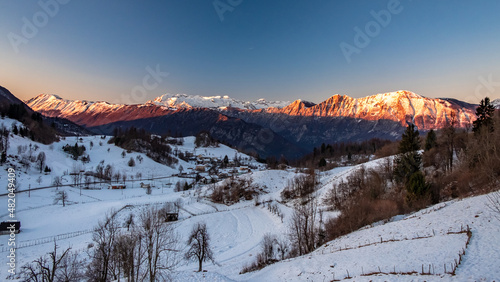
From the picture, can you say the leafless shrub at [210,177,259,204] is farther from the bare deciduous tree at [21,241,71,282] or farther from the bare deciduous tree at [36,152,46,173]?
the bare deciduous tree at [36,152,46,173]

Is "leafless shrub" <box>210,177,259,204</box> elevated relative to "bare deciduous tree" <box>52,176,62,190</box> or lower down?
lower down

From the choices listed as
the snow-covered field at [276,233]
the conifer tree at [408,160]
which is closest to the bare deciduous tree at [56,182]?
the snow-covered field at [276,233]

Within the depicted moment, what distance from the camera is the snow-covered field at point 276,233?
40.6 ft

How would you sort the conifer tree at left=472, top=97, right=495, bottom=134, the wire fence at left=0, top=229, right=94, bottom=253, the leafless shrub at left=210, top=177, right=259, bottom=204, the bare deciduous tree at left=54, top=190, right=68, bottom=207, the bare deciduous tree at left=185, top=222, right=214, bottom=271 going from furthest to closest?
the leafless shrub at left=210, top=177, right=259, bottom=204
the bare deciduous tree at left=54, top=190, right=68, bottom=207
the conifer tree at left=472, top=97, right=495, bottom=134
the wire fence at left=0, top=229, right=94, bottom=253
the bare deciduous tree at left=185, top=222, right=214, bottom=271

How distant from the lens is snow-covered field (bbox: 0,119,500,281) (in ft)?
40.6

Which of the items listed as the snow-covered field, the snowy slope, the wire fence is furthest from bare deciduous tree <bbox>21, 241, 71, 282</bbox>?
→ the snowy slope

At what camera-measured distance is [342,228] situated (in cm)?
2944

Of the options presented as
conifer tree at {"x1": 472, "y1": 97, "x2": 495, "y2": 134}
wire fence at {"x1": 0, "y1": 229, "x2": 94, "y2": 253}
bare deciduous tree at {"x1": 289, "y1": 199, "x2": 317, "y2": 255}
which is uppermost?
conifer tree at {"x1": 472, "y1": 97, "x2": 495, "y2": 134}

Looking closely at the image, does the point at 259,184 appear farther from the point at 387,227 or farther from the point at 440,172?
the point at 387,227

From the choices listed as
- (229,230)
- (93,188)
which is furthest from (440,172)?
(93,188)

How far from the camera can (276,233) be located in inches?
1652

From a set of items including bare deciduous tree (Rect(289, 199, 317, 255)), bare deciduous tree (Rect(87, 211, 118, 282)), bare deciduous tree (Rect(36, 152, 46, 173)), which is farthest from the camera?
bare deciduous tree (Rect(36, 152, 46, 173))

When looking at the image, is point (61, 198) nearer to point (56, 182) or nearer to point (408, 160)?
point (56, 182)

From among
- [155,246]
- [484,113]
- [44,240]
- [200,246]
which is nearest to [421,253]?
[200,246]
